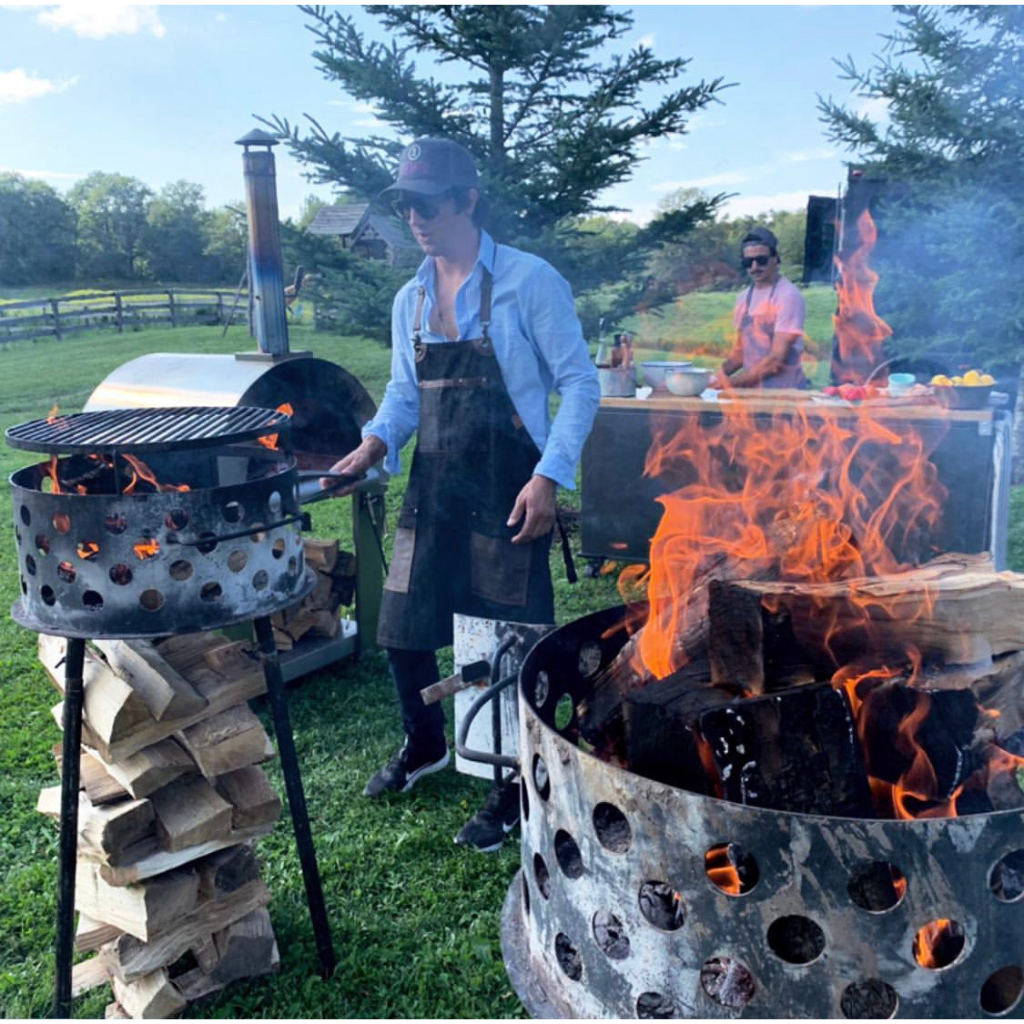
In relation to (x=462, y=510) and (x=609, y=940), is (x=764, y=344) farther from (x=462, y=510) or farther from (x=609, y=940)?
(x=609, y=940)

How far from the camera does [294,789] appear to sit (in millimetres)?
2504

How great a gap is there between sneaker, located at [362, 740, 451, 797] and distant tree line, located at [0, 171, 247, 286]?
997cm

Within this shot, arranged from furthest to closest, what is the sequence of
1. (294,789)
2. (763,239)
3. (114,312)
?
1. (114,312)
2. (763,239)
3. (294,789)

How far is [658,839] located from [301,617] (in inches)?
126

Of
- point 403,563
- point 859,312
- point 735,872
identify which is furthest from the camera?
point 859,312

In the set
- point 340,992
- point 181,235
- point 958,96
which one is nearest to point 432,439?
point 340,992

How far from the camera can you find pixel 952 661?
7.06 feet

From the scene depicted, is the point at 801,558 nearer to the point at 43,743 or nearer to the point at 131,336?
the point at 43,743

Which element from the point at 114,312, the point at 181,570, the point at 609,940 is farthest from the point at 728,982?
the point at 114,312

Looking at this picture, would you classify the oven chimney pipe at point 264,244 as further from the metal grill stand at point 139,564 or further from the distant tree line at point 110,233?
the distant tree line at point 110,233

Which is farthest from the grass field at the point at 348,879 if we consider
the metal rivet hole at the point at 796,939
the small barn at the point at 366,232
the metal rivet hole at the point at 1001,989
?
the small barn at the point at 366,232

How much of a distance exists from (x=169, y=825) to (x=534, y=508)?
1.45 m

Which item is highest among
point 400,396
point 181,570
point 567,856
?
point 400,396

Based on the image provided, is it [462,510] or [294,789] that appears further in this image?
[462,510]
